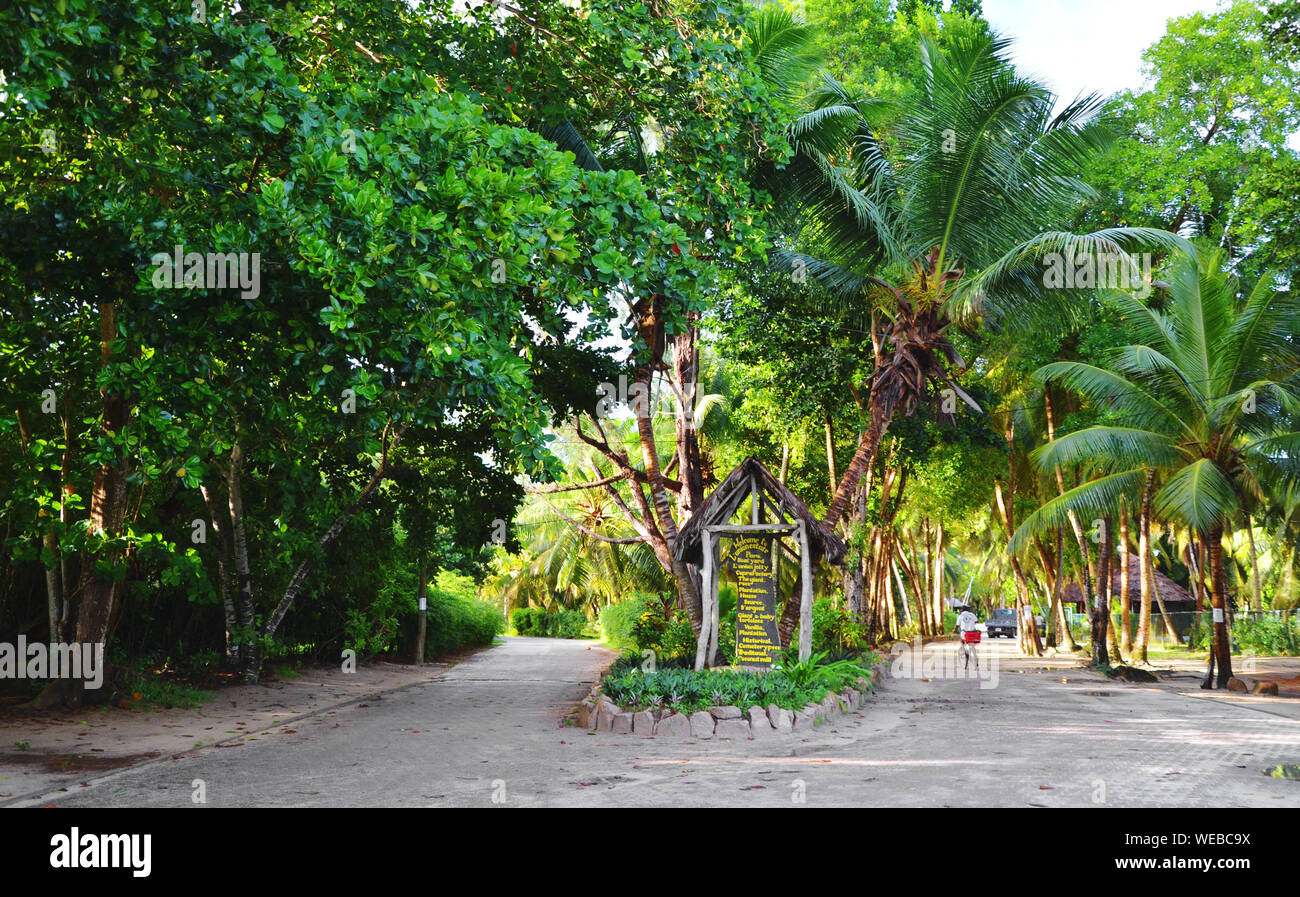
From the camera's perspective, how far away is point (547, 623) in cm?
4619

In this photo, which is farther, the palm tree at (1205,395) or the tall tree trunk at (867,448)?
the palm tree at (1205,395)

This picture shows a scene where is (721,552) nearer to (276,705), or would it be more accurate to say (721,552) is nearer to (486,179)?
(276,705)

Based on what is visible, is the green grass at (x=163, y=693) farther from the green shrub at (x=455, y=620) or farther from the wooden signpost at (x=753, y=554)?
the green shrub at (x=455, y=620)

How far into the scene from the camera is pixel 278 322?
790 centimetres

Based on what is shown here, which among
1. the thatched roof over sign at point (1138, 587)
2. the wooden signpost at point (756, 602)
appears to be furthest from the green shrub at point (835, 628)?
the thatched roof over sign at point (1138, 587)

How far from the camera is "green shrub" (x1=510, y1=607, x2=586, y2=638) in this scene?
1767 inches

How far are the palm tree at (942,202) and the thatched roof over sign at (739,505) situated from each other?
0.95 meters

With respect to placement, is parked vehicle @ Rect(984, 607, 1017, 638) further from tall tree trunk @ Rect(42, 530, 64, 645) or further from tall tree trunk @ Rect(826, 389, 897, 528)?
tall tree trunk @ Rect(42, 530, 64, 645)

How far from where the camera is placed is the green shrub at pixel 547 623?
147 ft

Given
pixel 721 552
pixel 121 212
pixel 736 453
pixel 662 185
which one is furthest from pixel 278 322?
pixel 736 453

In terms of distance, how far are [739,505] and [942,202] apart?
5.47 meters

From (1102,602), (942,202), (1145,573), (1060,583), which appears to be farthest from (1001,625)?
(942,202)

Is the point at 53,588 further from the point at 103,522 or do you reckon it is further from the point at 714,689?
the point at 714,689

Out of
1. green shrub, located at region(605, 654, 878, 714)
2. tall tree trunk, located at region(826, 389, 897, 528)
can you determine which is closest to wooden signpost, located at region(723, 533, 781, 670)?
green shrub, located at region(605, 654, 878, 714)
